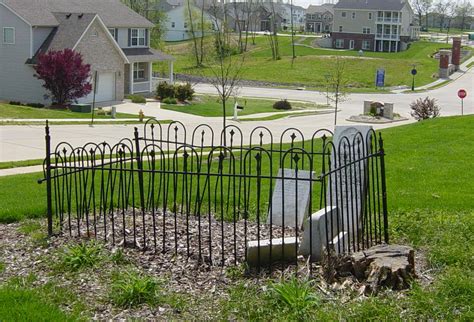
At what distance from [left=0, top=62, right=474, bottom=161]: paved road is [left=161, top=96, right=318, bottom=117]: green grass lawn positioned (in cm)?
150

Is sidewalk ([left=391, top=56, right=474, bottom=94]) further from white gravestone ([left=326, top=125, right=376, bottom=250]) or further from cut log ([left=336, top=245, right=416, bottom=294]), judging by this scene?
cut log ([left=336, top=245, right=416, bottom=294])

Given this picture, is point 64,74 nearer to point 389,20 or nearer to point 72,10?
point 72,10

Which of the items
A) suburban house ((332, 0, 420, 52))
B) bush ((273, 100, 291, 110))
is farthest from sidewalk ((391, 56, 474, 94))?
bush ((273, 100, 291, 110))

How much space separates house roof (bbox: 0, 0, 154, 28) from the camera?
4503 centimetres

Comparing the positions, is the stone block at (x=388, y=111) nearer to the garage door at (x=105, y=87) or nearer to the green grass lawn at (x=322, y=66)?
the garage door at (x=105, y=87)

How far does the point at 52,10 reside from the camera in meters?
46.9

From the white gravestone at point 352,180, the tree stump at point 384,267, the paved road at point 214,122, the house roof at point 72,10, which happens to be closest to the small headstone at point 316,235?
the white gravestone at point 352,180

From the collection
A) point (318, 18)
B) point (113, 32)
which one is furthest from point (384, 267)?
point (318, 18)

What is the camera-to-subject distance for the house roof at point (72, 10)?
45.0 m

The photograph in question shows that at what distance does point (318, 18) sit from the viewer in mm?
150625

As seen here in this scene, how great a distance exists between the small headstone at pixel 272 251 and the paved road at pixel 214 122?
13272 mm

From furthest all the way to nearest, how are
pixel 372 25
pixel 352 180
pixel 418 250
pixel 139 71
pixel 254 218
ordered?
pixel 372 25, pixel 139 71, pixel 254 218, pixel 352 180, pixel 418 250

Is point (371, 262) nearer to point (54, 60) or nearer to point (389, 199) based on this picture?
point (389, 199)

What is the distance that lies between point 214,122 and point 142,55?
55.3 feet
